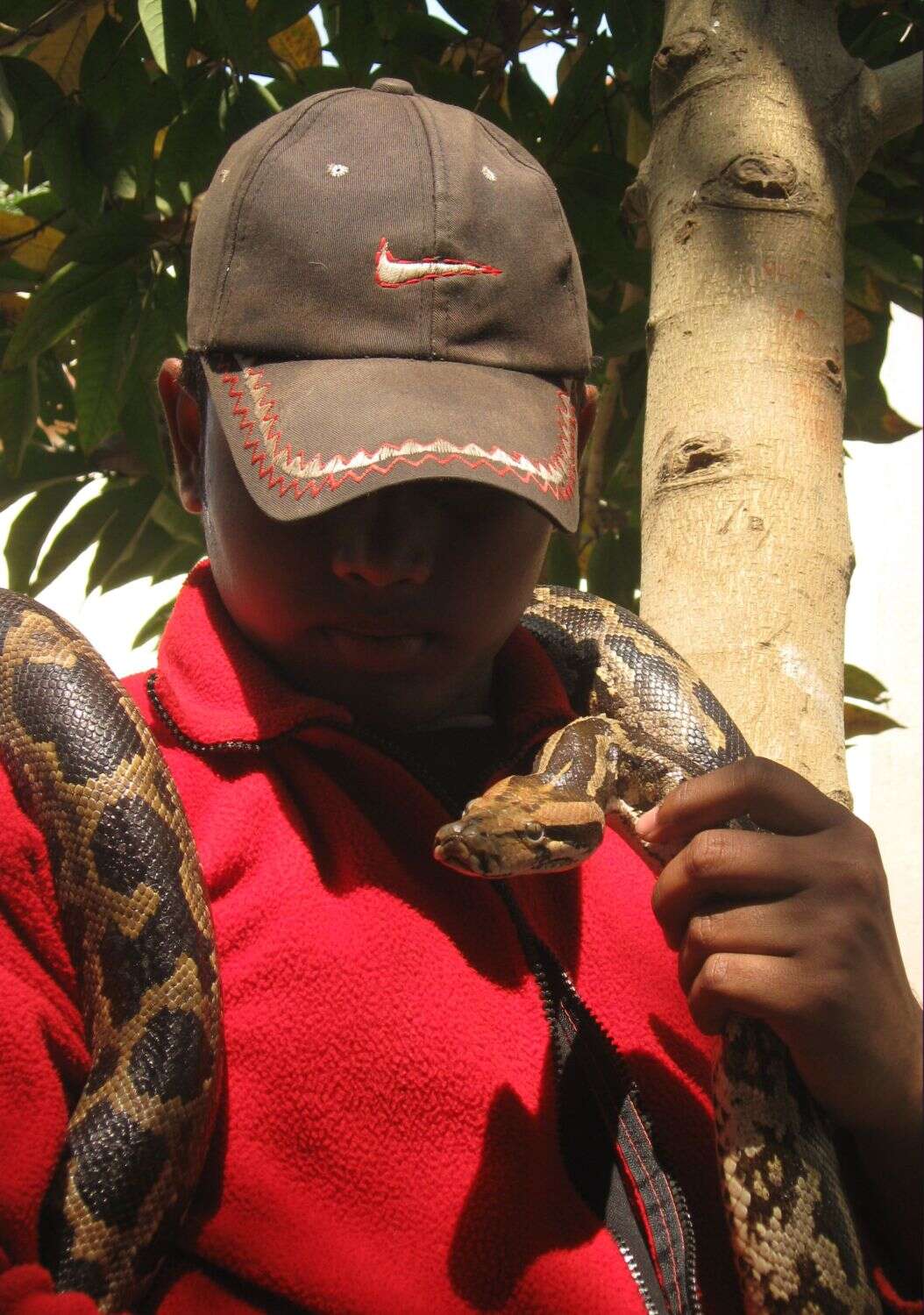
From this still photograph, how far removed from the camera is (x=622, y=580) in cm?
327

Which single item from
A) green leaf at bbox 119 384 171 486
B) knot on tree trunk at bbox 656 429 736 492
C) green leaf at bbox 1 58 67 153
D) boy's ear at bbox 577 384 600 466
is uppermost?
green leaf at bbox 1 58 67 153

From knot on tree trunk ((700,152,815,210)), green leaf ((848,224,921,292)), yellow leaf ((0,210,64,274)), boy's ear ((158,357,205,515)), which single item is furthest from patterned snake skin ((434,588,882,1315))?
yellow leaf ((0,210,64,274))

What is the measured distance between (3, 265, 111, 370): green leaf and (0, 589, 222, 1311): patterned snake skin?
113 cm

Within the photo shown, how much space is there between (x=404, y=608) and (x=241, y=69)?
1266 millimetres

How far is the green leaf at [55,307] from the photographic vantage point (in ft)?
8.31

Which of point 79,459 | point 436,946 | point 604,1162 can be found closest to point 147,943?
point 436,946

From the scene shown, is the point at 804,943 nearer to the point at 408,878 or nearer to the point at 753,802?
the point at 753,802

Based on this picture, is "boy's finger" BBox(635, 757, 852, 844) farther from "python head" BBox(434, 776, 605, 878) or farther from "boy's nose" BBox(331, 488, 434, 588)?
"boy's nose" BBox(331, 488, 434, 588)

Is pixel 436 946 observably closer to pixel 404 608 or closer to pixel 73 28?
pixel 404 608

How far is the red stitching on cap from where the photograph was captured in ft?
4.72

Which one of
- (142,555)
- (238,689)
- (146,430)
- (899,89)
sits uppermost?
(899,89)

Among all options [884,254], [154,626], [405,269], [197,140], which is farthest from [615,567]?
[405,269]

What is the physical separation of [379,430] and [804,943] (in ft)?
2.41

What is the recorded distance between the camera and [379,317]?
1.55 meters
